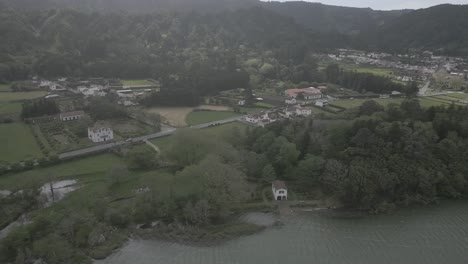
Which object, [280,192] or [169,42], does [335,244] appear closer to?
[280,192]

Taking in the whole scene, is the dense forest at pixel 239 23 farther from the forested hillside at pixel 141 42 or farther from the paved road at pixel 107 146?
the paved road at pixel 107 146

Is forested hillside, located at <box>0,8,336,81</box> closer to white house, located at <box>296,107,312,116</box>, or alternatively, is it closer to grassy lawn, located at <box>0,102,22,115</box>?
grassy lawn, located at <box>0,102,22,115</box>

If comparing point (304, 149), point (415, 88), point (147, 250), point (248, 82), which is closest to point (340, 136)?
point (304, 149)

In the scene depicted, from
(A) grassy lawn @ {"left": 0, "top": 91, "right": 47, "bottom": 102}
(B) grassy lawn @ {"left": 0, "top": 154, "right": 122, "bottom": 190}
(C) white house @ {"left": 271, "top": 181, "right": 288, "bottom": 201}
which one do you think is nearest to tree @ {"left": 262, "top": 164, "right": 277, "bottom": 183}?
(C) white house @ {"left": 271, "top": 181, "right": 288, "bottom": 201}

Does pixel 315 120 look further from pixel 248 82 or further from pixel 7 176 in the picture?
pixel 248 82

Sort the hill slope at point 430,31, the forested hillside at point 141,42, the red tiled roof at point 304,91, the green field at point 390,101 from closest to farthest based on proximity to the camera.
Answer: the green field at point 390,101, the red tiled roof at point 304,91, the forested hillside at point 141,42, the hill slope at point 430,31

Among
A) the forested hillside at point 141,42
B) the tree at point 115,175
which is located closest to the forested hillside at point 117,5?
the forested hillside at point 141,42

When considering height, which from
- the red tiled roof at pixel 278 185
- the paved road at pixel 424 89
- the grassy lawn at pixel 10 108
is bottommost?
the red tiled roof at pixel 278 185
